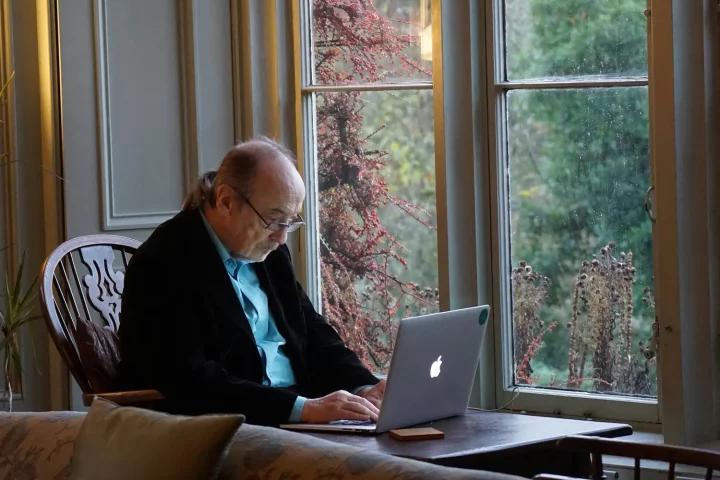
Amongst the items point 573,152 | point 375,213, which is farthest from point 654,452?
point 375,213

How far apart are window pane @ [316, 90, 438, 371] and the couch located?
1.78 m

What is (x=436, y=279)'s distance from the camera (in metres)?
3.72

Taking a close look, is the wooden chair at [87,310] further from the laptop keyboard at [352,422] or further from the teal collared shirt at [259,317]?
the laptop keyboard at [352,422]

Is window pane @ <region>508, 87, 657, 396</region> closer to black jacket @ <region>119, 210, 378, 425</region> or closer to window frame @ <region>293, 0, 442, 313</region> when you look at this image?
black jacket @ <region>119, 210, 378, 425</region>

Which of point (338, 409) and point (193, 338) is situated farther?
point (193, 338)

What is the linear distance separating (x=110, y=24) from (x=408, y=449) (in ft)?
7.33

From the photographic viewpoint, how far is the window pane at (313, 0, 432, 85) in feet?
12.2

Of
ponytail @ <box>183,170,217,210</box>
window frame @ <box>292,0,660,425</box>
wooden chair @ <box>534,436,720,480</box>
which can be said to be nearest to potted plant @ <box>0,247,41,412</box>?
ponytail @ <box>183,170,217,210</box>

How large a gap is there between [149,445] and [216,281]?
40.8 inches

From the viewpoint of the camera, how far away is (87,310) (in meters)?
3.12

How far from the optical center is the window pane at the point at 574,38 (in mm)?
3264

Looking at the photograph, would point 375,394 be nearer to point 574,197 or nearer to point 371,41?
point 574,197

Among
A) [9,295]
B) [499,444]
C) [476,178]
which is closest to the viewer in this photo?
[499,444]

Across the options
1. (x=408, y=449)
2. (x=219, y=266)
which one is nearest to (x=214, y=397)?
(x=219, y=266)
